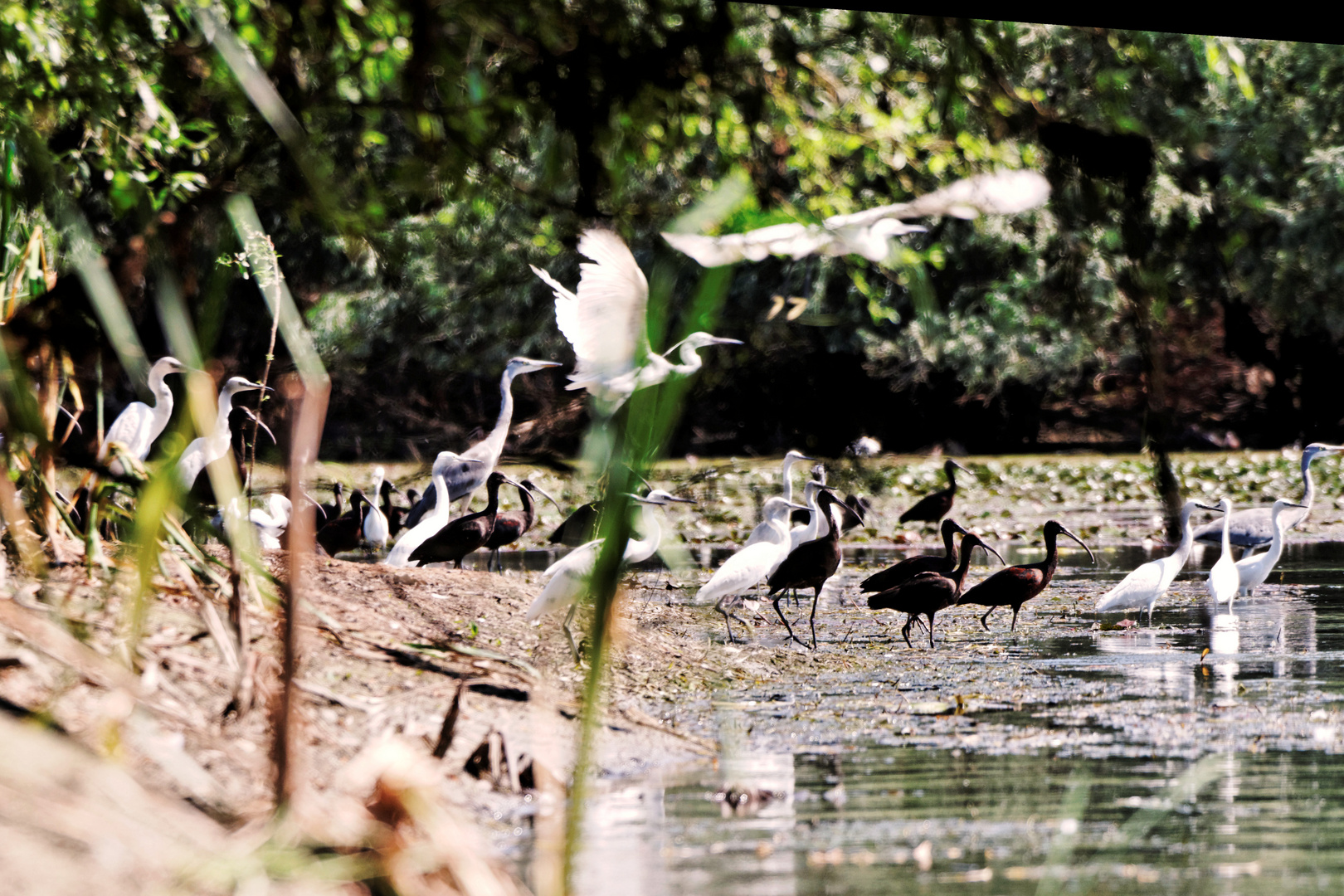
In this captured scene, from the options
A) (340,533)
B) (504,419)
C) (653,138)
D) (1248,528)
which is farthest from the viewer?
(1248,528)

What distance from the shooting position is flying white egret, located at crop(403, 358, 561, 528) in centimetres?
765

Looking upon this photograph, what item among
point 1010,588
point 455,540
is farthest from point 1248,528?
point 455,540

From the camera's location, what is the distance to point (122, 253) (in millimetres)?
2494

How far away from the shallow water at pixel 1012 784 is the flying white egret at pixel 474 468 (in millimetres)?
2972

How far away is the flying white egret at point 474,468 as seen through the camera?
301 inches

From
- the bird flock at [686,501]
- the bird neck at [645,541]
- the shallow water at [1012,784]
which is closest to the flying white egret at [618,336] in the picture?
the bird flock at [686,501]

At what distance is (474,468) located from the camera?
8023mm

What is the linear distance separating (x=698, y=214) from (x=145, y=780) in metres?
1.64

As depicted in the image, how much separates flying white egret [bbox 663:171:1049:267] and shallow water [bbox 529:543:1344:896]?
61cm

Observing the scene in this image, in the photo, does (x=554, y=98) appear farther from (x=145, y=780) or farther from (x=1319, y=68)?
(x=1319, y=68)

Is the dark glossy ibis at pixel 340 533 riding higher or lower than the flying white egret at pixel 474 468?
lower

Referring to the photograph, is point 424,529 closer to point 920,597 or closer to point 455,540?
point 455,540

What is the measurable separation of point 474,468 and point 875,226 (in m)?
6.02

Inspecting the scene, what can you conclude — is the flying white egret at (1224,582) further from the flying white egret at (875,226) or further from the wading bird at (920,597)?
the flying white egret at (875,226)
